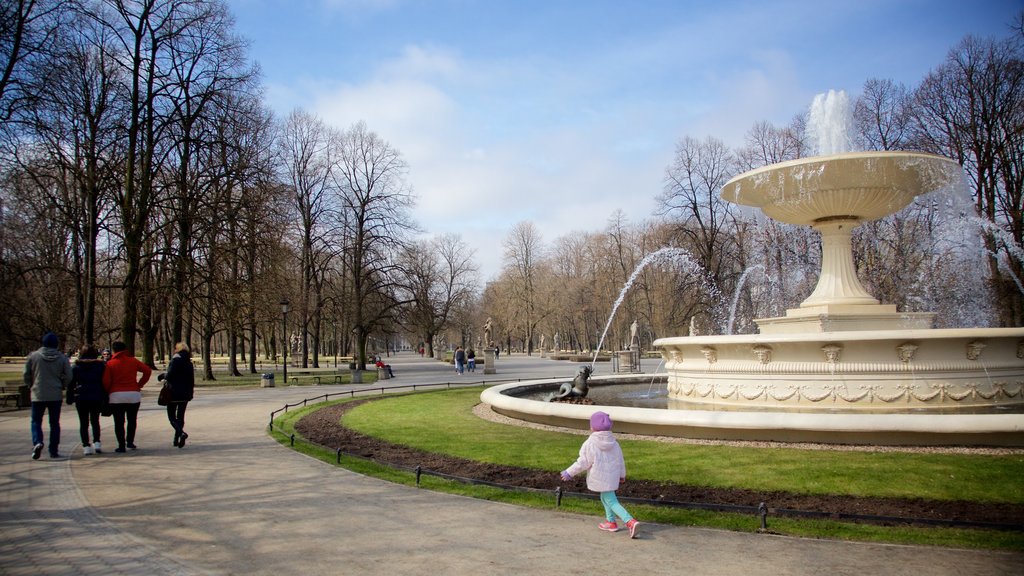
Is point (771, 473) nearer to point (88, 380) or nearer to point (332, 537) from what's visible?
point (332, 537)

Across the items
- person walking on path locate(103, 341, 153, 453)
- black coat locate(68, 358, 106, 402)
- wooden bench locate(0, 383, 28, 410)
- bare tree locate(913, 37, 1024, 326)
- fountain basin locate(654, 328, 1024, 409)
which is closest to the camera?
black coat locate(68, 358, 106, 402)

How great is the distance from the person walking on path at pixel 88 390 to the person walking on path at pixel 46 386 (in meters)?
0.23

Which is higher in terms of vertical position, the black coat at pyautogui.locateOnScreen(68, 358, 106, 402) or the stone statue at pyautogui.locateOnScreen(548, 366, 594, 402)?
the black coat at pyautogui.locateOnScreen(68, 358, 106, 402)

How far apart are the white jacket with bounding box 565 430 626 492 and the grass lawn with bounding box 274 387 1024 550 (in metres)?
0.83

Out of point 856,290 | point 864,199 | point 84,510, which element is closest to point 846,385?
point 856,290

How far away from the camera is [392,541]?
212 inches

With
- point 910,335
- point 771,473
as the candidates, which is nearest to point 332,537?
point 771,473

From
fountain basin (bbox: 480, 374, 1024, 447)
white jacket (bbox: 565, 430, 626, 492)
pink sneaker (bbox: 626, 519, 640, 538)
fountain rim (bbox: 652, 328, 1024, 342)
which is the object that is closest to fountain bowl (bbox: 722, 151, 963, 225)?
fountain rim (bbox: 652, 328, 1024, 342)

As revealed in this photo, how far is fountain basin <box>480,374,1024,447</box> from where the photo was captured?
8.45 metres

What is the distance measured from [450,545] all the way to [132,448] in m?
7.71

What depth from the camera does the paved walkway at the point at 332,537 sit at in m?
4.71

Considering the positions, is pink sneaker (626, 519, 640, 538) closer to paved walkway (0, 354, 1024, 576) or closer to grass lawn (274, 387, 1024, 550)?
paved walkway (0, 354, 1024, 576)

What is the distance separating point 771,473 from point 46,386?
10.5m

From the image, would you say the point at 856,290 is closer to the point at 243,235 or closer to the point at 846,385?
the point at 846,385
